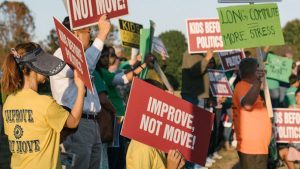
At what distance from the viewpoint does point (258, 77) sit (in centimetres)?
562

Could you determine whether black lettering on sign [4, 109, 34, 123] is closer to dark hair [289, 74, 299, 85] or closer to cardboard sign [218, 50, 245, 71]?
cardboard sign [218, 50, 245, 71]

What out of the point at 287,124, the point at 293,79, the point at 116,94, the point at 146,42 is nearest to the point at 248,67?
the point at 287,124

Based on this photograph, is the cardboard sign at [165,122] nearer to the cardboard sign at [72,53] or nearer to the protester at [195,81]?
the cardboard sign at [72,53]

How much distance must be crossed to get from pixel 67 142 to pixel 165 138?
1224mm

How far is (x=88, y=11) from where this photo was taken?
15.0 feet

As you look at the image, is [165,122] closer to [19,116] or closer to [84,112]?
[19,116]

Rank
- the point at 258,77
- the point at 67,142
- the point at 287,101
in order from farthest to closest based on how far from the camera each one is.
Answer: the point at 287,101, the point at 258,77, the point at 67,142

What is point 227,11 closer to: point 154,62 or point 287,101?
point 154,62

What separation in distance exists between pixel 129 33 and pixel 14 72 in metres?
4.20

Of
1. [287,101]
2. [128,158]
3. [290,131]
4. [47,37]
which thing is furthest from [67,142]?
[47,37]

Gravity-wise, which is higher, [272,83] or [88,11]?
[88,11]

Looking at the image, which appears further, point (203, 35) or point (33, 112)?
point (203, 35)

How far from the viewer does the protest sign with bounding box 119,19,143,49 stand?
763 centimetres

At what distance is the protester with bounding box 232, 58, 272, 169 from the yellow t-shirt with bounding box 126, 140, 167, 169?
1736 millimetres
